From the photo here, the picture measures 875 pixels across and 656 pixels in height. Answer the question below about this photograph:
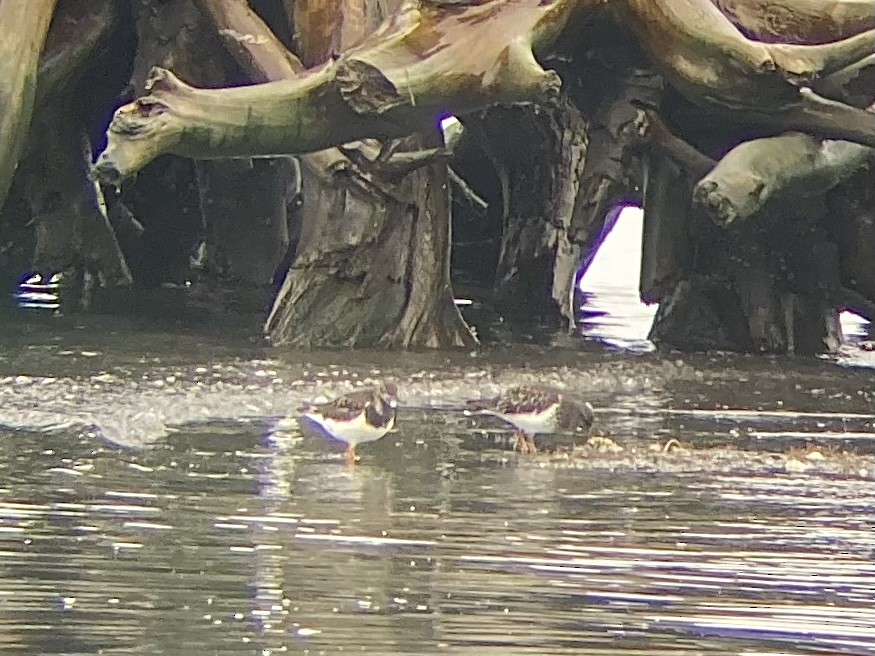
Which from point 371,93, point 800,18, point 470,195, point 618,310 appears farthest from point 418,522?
point 470,195

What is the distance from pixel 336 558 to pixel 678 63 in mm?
5151

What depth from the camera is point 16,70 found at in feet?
31.8

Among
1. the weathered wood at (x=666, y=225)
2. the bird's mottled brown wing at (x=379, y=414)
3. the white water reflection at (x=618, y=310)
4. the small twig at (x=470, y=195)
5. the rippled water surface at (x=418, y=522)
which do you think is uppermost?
the small twig at (x=470, y=195)

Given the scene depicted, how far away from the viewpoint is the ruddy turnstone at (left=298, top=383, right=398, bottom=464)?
20.1ft

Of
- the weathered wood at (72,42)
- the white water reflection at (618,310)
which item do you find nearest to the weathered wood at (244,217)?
the weathered wood at (72,42)

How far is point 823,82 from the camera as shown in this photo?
923 centimetres

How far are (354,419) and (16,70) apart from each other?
15.1ft

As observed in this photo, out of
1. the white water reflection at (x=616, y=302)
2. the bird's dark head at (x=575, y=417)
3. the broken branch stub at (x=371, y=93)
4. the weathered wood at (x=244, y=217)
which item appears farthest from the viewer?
the weathered wood at (x=244, y=217)

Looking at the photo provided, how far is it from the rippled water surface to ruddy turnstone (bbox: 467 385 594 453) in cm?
8

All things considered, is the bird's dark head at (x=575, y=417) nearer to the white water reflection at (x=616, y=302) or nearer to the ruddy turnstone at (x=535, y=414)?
the ruddy turnstone at (x=535, y=414)

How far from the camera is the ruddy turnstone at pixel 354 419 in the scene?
611 cm

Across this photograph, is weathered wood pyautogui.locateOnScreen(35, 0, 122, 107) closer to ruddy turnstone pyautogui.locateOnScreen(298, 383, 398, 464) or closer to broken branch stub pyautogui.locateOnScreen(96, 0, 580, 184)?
broken branch stub pyautogui.locateOnScreen(96, 0, 580, 184)

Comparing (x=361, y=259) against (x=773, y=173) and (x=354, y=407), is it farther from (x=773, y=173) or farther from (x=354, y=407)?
(x=354, y=407)

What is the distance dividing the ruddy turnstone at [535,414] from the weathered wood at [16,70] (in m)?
4.21
